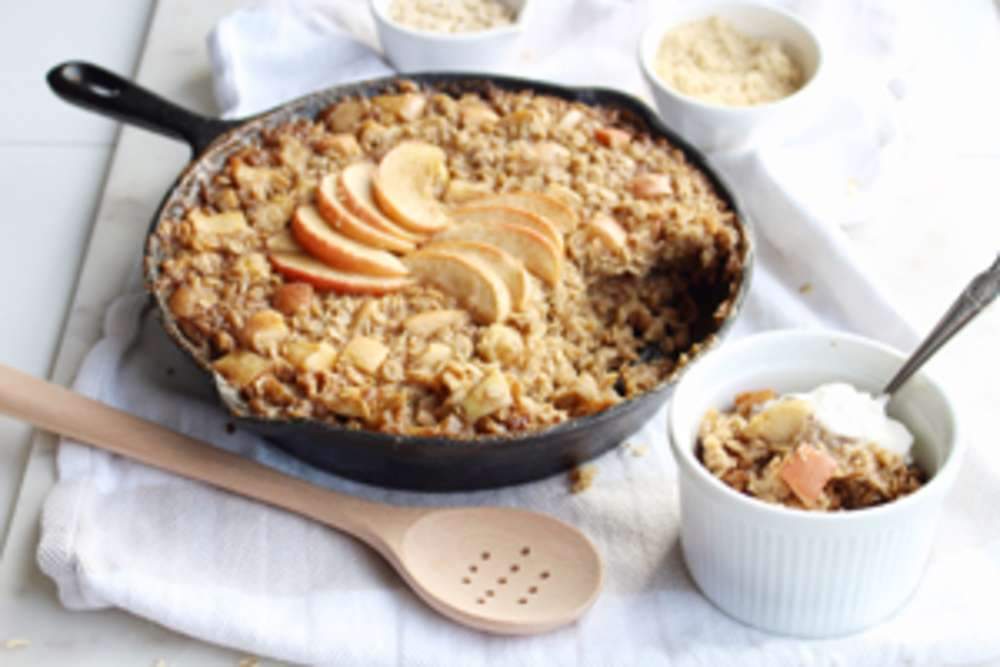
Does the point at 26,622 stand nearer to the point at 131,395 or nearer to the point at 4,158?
the point at 131,395

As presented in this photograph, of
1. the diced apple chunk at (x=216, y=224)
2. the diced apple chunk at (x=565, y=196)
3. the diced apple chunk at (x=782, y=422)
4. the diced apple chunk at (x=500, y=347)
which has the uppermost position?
the diced apple chunk at (x=782, y=422)

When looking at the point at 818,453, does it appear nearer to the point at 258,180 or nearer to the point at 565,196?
the point at 565,196

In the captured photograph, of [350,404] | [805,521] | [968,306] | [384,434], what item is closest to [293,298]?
[350,404]

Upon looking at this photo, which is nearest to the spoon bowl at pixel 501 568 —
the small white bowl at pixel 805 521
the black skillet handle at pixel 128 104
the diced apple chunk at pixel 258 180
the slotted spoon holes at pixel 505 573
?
the slotted spoon holes at pixel 505 573

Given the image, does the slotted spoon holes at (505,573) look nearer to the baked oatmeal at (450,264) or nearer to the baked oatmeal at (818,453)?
the baked oatmeal at (450,264)

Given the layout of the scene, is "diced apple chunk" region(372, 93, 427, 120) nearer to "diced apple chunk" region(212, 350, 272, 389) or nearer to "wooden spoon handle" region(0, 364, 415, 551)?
"diced apple chunk" region(212, 350, 272, 389)

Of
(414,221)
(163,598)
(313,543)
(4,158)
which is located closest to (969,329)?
(414,221)
